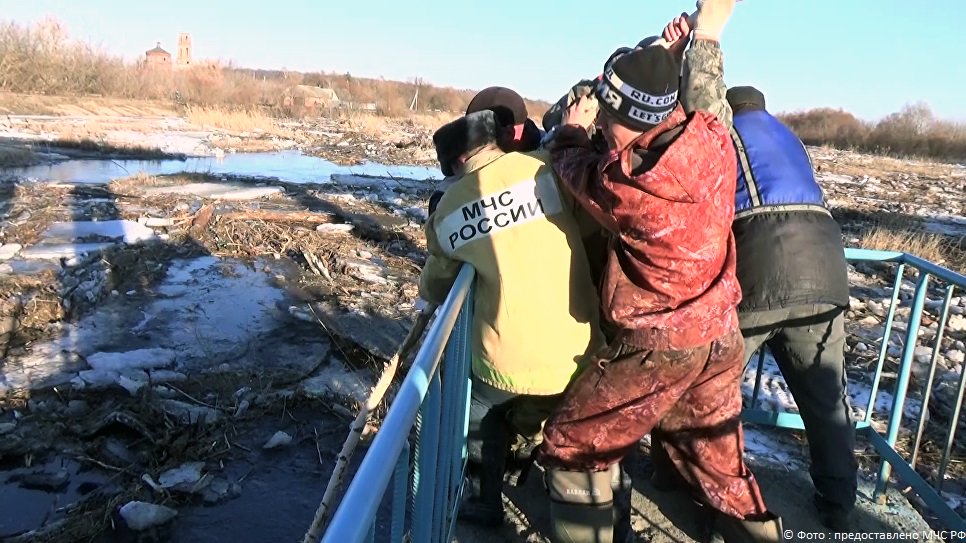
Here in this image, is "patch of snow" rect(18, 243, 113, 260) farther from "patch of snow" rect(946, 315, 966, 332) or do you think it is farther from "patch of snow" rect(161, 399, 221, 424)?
"patch of snow" rect(946, 315, 966, 332)

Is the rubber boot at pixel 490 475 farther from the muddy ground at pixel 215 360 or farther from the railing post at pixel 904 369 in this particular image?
the railing post at pixel 904 369

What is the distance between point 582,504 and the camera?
89.5 inches

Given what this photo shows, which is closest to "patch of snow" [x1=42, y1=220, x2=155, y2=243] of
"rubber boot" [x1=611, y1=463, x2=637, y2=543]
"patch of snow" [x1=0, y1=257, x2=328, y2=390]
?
"patch of snow" [x1=0, y1=257, x2=328, y2=390]

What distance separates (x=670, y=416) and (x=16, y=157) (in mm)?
17484

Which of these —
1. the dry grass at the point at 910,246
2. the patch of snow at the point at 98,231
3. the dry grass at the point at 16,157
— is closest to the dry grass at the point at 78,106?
the dry grass at the point at 16,157

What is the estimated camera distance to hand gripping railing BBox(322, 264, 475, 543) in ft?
3.12

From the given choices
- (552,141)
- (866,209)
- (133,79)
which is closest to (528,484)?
(552,141)

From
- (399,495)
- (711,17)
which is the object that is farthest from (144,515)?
(711,17)

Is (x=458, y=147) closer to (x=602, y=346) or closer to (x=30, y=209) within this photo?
(x=602, y=346)

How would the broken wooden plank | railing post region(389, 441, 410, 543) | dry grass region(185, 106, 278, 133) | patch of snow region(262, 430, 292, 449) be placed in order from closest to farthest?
1. railing post region(389, 441, 410, 543)
2. patch of snow region(262, 430, 292, 449)
3. the broken wooden plank
4. dry grass region(185, 106, 278, 133)

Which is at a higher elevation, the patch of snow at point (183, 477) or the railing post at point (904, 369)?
the railing post at point (904, 369)

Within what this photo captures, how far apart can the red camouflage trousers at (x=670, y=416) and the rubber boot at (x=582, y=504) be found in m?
0.04

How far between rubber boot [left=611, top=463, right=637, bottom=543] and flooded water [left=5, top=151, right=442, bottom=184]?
13.6 metres

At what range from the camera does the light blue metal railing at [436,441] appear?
38.8 inches
